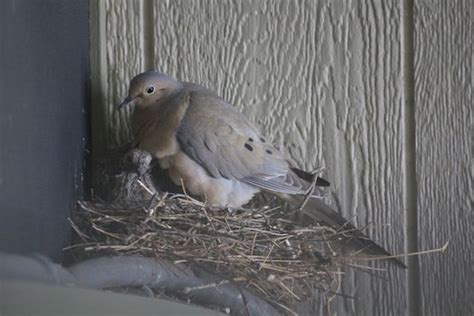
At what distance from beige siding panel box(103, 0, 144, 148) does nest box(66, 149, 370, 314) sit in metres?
0.19

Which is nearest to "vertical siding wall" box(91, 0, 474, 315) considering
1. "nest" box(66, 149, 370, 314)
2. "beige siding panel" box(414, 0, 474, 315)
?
"beige siding panel" box(414, 0, 474, 315)

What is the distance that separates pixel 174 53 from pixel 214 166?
27 centimetres

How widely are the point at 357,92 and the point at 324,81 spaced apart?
71 mm

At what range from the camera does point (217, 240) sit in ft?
5.74

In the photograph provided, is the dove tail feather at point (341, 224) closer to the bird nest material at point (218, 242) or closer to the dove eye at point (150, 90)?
the bird nest material at point (218, 242)

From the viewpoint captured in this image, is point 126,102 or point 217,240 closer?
point 217,240

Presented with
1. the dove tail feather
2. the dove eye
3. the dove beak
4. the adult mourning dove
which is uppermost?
the dove eye

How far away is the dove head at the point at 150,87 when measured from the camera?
196 cm

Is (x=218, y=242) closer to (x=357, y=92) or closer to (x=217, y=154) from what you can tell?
(x=217, y=154)

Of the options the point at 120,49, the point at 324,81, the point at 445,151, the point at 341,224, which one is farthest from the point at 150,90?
the point at 445,151

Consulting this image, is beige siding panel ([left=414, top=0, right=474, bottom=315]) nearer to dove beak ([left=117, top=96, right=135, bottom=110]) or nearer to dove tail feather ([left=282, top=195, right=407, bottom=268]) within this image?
dove tail feather ([left=282, top=195, right=407, bottom=268])

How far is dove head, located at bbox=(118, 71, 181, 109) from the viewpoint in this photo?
1.96m

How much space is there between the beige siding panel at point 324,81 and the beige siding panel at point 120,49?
5 centimetres

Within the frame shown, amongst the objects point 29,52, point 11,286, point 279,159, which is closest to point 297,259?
point 279,159
